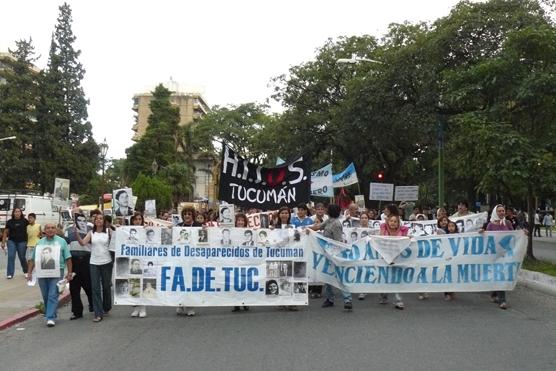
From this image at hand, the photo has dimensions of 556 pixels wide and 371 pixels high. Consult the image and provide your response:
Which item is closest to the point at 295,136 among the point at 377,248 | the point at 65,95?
the point at 377,248

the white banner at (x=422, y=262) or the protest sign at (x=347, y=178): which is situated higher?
the protest sign at (x=347, y=178)

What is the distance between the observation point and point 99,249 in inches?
392

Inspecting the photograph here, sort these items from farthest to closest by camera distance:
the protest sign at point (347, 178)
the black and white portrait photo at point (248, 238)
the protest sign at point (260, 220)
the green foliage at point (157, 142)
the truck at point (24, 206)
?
the green foliage at point (157, 142)
the truck at point (24, 206)
the protest sign at point (347, 178)
the protest sign at point (260, 220)
the black and white portrait photo at point (248, 238)

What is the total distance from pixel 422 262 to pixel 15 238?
989 centimetres

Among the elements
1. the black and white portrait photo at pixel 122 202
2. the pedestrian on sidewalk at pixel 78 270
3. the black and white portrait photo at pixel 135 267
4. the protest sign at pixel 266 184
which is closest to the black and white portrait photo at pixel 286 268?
the protest sign at pixel 266 184

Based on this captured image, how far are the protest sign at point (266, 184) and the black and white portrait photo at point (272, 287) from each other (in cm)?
208

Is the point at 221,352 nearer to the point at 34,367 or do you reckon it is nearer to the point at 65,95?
the point at 34,367

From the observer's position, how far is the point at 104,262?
32.8ft

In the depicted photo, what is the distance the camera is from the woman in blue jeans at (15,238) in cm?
1559

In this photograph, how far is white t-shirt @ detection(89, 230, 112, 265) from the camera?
32.7 feet

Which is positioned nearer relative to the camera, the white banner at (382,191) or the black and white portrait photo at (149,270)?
the black and white portrait photo at (149,270)

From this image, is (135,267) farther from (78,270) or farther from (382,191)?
(382,191)

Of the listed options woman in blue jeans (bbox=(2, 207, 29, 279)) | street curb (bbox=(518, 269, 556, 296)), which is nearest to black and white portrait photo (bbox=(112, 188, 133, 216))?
woman in blue jeans (bbox=(2, 207, 29, 279))

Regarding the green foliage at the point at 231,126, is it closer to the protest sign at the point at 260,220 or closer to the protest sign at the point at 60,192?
the protest sign at the point at 60,192
